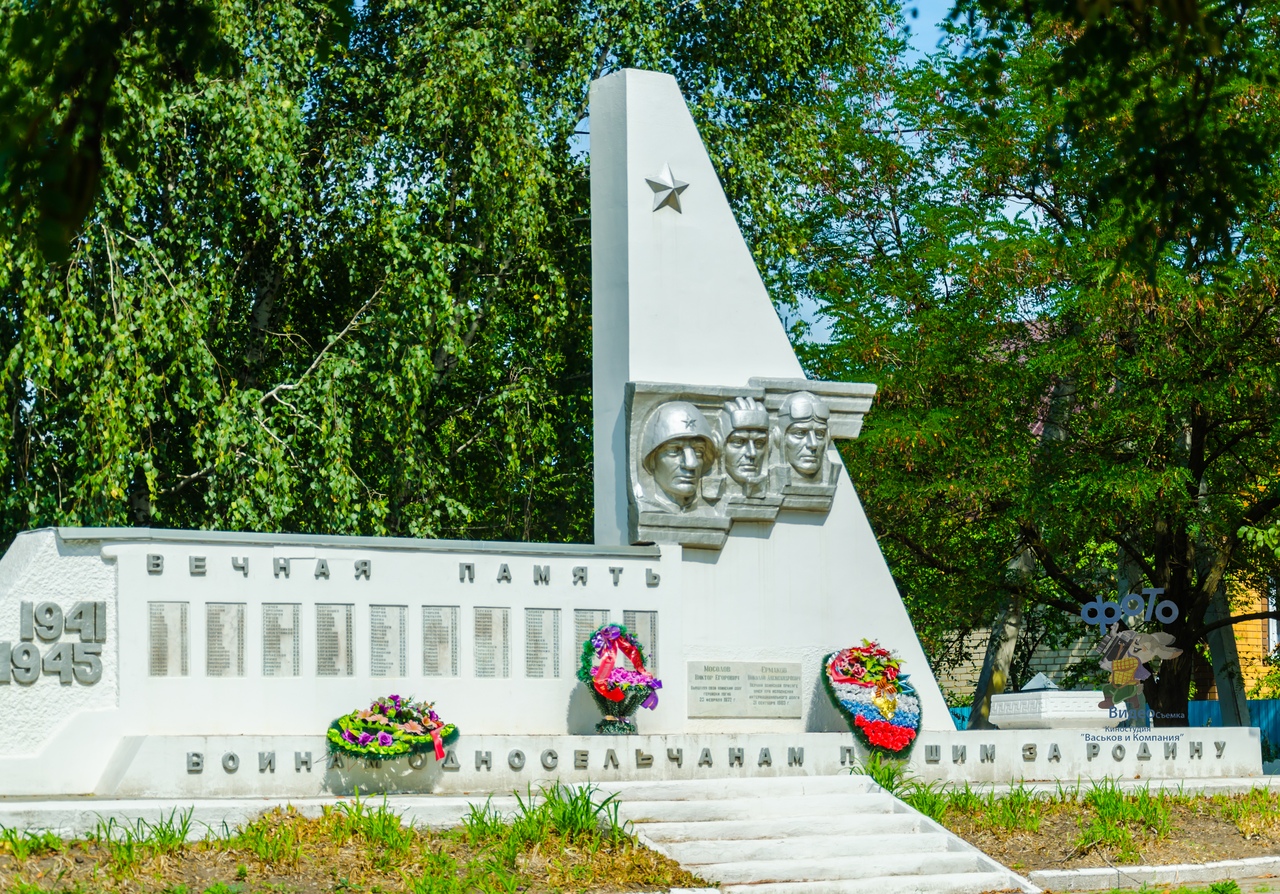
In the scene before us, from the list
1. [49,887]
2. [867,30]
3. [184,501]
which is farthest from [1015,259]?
[49,887]

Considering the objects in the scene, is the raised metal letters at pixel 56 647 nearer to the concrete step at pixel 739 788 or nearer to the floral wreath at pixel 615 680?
the floral wreath at pixel 615 680

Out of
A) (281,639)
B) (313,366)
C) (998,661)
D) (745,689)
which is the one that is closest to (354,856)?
(281,639)

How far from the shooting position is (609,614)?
45.9 ft

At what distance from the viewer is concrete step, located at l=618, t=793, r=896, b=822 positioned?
11523 millimetres

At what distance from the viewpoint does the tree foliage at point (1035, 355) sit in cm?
1911

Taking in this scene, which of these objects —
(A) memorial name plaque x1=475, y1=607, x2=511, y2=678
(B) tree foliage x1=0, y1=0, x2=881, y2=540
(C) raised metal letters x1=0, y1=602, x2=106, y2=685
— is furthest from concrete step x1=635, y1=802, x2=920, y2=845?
(B) tree foliage x1=0, y1=0, x2=881, y2=540

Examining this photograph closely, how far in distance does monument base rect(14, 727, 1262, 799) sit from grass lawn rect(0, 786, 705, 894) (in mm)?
1171

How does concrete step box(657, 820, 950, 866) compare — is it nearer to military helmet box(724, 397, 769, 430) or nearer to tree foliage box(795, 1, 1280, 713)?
military helmet box(724, 397, 769, 430)

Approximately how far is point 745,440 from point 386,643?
13.3 ft

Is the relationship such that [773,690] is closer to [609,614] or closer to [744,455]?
[609,614]

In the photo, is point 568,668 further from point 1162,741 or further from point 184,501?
point 184,501

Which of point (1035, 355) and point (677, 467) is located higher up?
point (1035, 355)

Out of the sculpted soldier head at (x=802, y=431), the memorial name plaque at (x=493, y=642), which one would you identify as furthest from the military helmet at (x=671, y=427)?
the memorial name plaque at (x=493, y=642)

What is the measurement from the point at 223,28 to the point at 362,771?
8.82 meters
